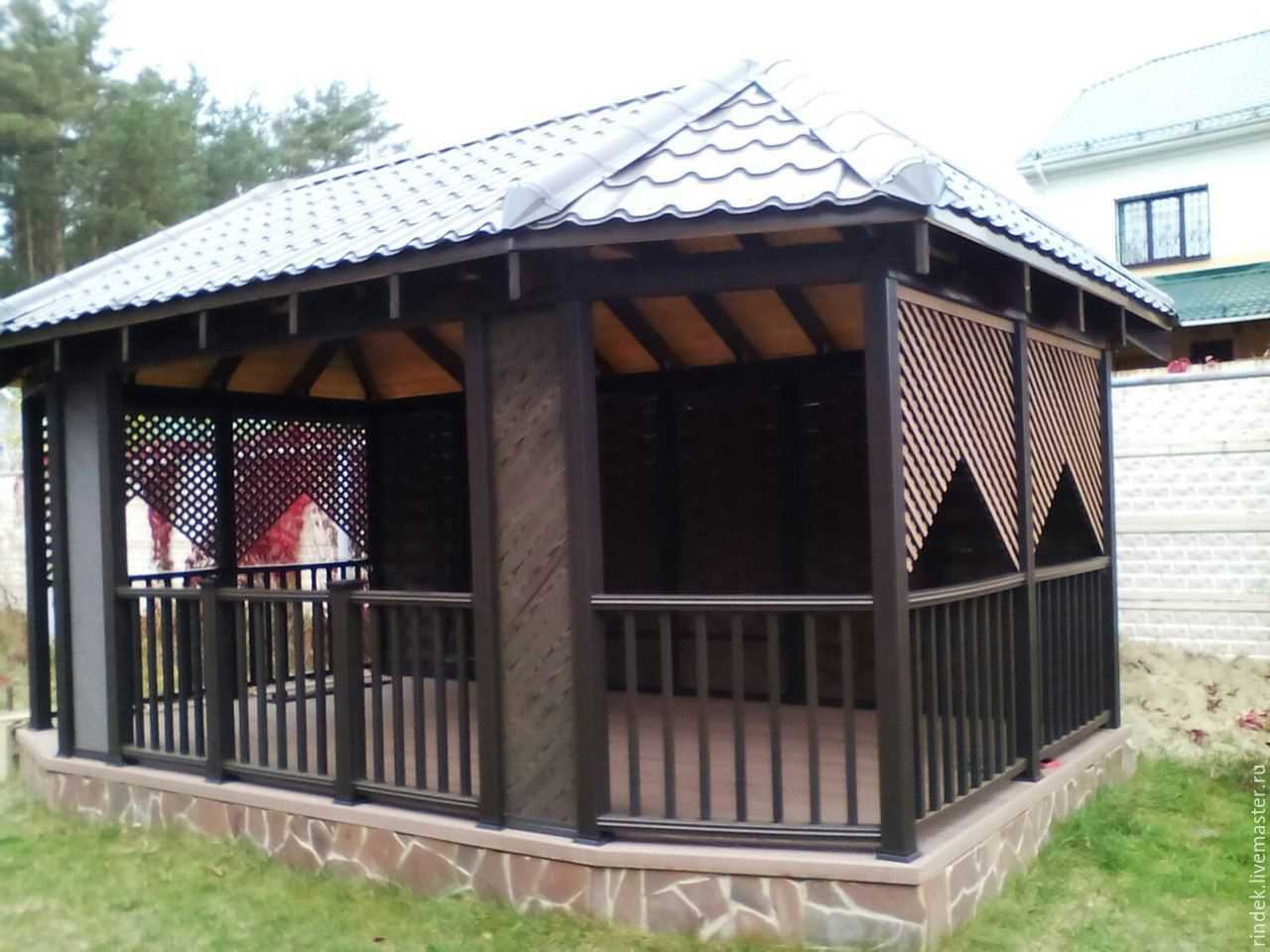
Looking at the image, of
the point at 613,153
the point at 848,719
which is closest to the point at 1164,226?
the point at 613,153

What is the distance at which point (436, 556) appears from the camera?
348 inches

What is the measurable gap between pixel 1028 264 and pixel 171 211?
18.5 m

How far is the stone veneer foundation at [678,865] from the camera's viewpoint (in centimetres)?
428

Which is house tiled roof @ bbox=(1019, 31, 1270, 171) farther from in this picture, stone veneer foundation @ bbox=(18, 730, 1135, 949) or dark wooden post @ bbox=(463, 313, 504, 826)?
dark wooden post @ bbox=(463, 313, 504, 826)

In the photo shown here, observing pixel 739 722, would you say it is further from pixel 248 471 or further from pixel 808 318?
pixel 248 471

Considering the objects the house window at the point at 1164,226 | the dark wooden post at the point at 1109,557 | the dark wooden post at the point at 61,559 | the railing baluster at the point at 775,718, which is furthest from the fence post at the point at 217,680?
the house window at the point at 1164,226

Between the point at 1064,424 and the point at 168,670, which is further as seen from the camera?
the point at 168,670

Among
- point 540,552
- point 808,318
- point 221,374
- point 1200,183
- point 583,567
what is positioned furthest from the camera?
point 1200,183

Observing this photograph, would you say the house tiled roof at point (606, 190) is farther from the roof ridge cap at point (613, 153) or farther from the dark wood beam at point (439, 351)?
the dark wood beam at point (439, 351)

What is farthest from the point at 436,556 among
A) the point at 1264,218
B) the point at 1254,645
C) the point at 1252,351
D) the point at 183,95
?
the point at 183,95

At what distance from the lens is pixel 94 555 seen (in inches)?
257

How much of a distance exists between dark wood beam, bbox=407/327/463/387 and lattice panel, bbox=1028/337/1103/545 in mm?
3824

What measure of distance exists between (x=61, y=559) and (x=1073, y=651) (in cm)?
572

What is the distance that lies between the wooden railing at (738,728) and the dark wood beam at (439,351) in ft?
6.67
